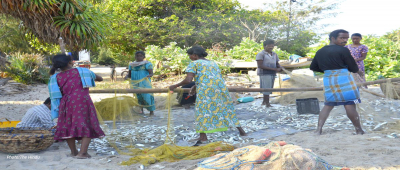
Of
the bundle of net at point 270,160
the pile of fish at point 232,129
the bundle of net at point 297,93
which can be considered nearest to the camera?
the bundle of net at point 270,160

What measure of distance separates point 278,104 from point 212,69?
3.70 metres

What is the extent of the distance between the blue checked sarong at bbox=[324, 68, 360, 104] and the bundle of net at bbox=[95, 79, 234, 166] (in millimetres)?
1620

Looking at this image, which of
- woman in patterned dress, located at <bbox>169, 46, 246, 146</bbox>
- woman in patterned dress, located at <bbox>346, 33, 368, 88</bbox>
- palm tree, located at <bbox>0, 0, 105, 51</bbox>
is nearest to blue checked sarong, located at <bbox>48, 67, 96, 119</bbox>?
woman in patterned dress, located at <bbox>169, 46, 246, 146</bbox>

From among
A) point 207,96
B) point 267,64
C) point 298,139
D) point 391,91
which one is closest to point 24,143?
point 207,96

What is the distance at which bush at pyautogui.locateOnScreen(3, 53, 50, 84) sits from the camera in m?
13.0

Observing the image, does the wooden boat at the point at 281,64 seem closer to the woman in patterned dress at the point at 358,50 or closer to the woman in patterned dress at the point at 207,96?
the woman in patterned dress at the point at 358,50

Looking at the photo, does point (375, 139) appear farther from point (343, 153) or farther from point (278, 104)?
point (278, 104)

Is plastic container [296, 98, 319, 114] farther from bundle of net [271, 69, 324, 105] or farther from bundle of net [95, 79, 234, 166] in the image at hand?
bundle of net [95, 79, 234, 166]

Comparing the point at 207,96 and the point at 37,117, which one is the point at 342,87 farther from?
the point at 37,117

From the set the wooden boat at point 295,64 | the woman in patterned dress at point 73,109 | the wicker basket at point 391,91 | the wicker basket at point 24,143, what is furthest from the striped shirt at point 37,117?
the wooden boat at point 295,64

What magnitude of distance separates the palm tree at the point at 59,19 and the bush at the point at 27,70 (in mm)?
5903

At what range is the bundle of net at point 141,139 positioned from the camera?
3742mm

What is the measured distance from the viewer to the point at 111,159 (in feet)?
12.6

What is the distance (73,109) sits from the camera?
3754mm
